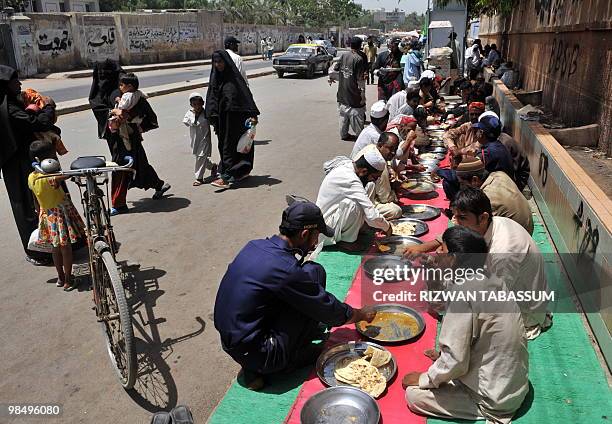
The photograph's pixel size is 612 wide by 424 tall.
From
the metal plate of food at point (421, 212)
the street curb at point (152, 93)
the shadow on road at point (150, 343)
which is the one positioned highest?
the street curb at point (152, 93)

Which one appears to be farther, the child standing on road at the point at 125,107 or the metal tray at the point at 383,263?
the child standing on road at the point at 125,107

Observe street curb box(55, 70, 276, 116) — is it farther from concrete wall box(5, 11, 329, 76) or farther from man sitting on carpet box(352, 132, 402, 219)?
man sitting on carpet box(352, 132, 402, 219)

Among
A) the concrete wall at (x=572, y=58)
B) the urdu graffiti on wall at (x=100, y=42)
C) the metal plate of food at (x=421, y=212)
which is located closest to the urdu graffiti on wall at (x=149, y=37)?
the urdu graffiti on wall at (x=100, y=42)

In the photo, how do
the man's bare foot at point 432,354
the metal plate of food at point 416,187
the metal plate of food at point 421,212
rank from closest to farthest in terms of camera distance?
1. the man's bare foot at point 432,354
2. the metal plate of food at point 421,212
3. the metal plate of food at point 416,187

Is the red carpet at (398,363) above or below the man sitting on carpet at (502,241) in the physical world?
below

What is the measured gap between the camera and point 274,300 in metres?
3.03

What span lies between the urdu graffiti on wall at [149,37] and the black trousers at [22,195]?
26.0 m

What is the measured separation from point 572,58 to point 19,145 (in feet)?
28.5

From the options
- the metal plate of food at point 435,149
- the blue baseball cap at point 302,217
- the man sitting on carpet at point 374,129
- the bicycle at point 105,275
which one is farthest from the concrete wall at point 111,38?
the blue baseball cap at point 302,217

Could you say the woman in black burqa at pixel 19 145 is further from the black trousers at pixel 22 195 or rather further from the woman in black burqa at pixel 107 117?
the woman in black burqa at pixel 107 117

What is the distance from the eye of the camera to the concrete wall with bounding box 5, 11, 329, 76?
22.8 meters

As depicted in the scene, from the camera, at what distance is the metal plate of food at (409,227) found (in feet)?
17.1

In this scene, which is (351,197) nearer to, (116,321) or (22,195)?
(116,321)

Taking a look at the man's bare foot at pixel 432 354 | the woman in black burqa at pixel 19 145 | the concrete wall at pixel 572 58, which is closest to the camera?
the man's bare foot at pixel 432 354
